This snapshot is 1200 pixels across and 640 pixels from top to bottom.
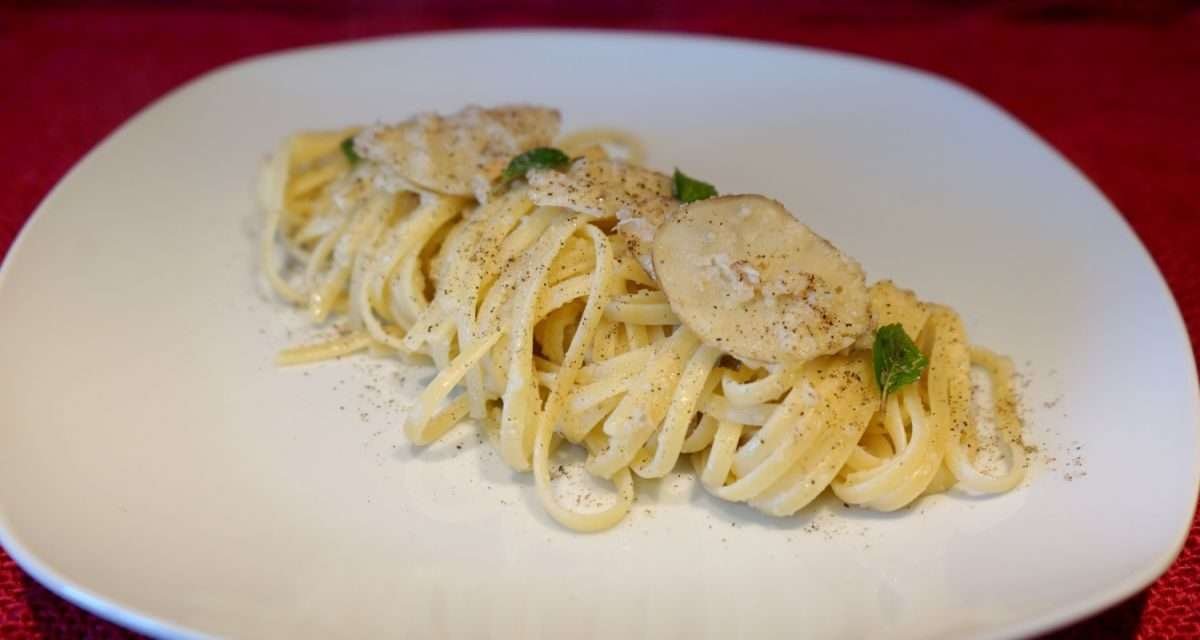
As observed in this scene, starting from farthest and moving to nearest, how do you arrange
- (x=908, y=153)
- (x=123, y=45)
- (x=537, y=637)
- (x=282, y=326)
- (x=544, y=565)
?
(x=123, y=45), (x=908, y=153), (x=282, y=326), (x=544, y=565), (x=537, y=637)

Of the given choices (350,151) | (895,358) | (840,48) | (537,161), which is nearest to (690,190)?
(537,161)

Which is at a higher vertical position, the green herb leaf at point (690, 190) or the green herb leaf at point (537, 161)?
the green herb leaf at point (690, 190)

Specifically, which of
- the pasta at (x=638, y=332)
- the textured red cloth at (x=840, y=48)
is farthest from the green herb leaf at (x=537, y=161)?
the textured red cloth at (x=840, y=48)

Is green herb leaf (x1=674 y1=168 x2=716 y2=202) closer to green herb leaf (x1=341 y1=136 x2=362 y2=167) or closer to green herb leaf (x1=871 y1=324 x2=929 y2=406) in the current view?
green herb leaf (x1=871 y1=324 x2=929 y2=406)

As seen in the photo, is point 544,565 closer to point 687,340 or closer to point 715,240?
point 687,340

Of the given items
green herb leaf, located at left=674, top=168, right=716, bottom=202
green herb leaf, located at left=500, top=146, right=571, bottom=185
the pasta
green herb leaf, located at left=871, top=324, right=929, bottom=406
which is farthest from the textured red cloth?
green herb leaf, located at left=500, top=146, right=571, bottom=185

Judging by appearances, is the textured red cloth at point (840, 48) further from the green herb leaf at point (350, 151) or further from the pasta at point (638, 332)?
the pasta at point (638, 332)

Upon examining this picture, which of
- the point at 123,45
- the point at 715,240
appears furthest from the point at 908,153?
the point at 123,45
